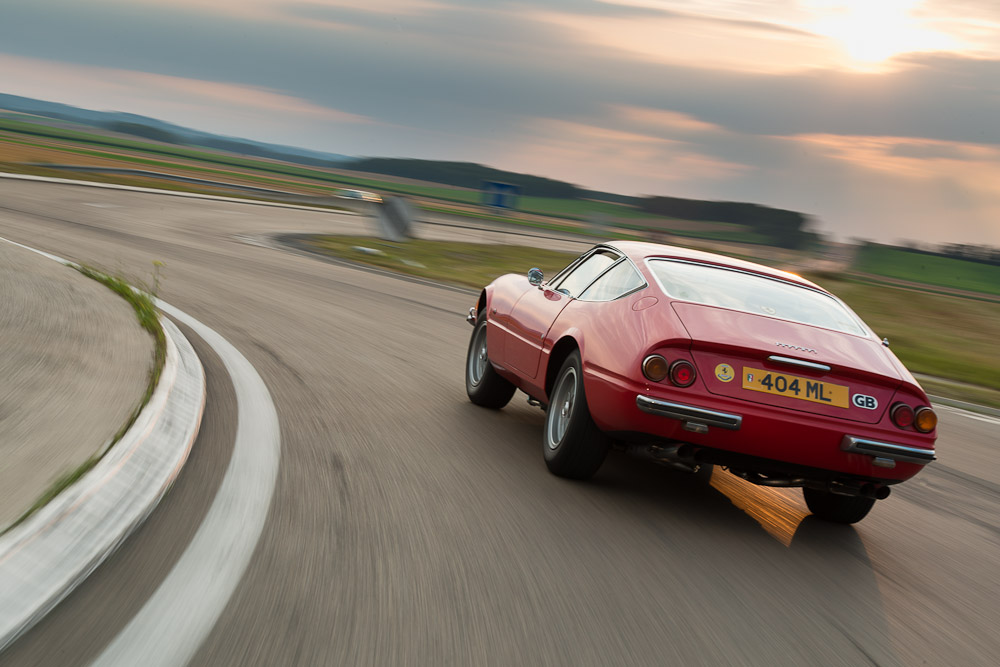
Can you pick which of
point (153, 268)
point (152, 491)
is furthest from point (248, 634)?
point (153, 268)

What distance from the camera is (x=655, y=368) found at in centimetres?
453

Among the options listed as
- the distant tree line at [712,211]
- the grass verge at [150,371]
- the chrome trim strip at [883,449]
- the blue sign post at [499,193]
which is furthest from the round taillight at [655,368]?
Result: the distant tree line at [712,211]

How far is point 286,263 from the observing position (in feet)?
58.5

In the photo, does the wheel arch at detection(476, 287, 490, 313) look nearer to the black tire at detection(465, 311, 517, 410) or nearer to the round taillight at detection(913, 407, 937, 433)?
the black tire at detection(465, 311, 517, 410)

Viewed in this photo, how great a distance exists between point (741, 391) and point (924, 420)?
93cm

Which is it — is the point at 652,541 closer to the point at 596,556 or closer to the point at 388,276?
the point at 596,556

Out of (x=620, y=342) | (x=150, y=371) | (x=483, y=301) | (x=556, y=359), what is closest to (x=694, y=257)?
(x=556, y=359)

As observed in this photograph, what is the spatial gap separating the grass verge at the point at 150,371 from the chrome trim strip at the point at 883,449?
333cm

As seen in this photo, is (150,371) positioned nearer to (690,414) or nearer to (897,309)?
(690,414)

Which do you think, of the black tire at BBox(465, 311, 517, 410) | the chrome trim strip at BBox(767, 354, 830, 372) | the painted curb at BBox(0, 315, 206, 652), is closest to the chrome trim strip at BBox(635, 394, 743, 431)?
the chrome trim strip at BBox(767, 354, 830, 372)

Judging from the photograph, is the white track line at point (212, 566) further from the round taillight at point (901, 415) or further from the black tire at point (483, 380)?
the round taillight at point (901, 415)

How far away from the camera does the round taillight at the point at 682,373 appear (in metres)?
4.48

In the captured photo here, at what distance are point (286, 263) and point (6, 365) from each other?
12463mm

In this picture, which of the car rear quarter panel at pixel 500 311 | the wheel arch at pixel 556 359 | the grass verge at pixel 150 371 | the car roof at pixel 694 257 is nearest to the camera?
the grass verge at pixel 150 371
